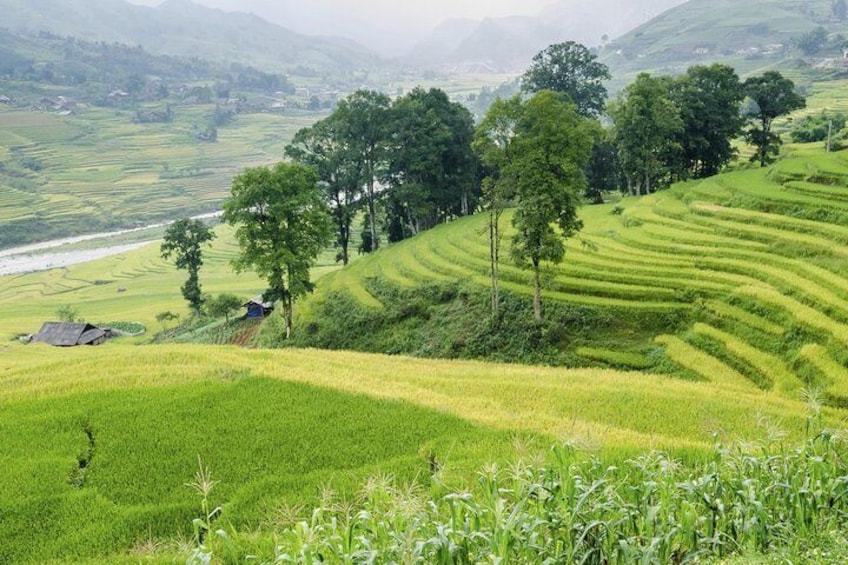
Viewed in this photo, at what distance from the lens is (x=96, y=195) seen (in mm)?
132000

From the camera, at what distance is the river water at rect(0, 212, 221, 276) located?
319 feet

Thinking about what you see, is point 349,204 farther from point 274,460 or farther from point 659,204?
point 274,460

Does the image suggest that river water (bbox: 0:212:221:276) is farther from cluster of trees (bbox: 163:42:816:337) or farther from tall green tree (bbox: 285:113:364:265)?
tall green tree (bbox: 285:113:364:265)

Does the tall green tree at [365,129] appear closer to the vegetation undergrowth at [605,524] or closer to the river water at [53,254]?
the vegetation undergrowth at [605,524]

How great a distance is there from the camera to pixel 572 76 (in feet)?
207

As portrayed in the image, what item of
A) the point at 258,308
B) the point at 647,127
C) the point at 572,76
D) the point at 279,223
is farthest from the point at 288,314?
the point at 572,76

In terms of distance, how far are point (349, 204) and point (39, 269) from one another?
70057 mm

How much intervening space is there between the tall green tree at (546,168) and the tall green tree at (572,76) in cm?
3886

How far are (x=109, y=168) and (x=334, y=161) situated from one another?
12249cm

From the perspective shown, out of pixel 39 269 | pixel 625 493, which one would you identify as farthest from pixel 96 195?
pixel 625 493

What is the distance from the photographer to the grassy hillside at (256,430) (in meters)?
9.38

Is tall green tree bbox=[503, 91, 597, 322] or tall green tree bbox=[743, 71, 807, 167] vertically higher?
tall green tree bbox=[743, 71, 807, 167]

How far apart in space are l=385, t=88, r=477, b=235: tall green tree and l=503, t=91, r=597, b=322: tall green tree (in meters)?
23.4

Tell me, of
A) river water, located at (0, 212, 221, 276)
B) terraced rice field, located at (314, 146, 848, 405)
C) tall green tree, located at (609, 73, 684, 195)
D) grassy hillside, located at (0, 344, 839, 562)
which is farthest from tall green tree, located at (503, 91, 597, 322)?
river water, located at (0, 212, 221, 276)
